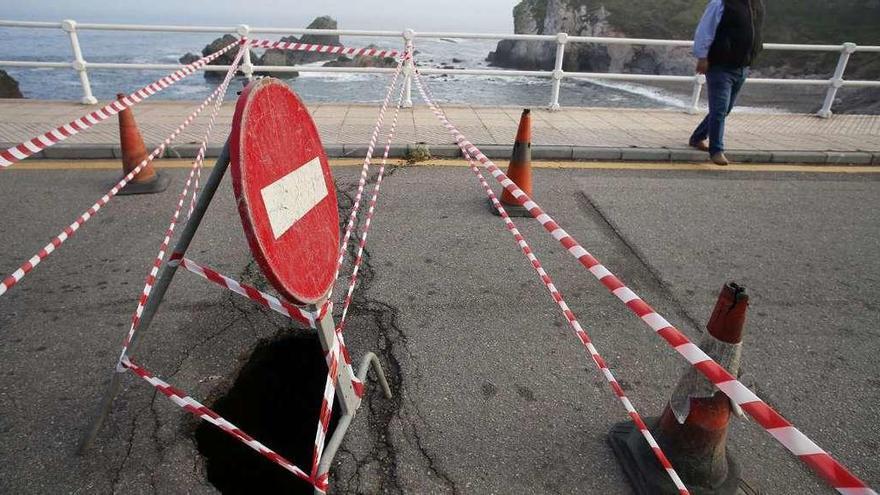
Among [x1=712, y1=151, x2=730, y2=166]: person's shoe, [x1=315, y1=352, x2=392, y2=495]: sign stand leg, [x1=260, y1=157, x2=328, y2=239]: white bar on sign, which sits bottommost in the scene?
[x1=315, y1=352, x2=392, y2=495]: sign stand leg

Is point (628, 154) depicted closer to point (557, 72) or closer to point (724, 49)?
point (724, 49)

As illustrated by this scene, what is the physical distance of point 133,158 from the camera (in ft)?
17.1

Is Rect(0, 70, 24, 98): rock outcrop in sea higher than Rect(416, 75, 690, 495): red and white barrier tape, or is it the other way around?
Rect(416, 75, 690, 495): red and white barrier tape

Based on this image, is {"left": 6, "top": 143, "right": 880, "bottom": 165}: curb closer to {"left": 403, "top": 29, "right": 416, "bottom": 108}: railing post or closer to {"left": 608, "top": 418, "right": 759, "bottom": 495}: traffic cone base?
{"left": 403, "top": 29, "right": 416, "bottom": 108}: railing post

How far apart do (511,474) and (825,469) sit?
1329mm

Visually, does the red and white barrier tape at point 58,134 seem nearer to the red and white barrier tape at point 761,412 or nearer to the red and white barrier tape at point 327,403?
the red and white barrier tape at point 327,403

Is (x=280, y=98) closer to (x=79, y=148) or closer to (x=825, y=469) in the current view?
(x=825, y=469)

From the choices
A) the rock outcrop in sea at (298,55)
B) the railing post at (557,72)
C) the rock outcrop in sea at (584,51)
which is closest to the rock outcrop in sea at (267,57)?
the rock outcrop in sea at (298,55)

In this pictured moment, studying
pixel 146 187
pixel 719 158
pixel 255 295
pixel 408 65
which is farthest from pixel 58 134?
pixel 719 158

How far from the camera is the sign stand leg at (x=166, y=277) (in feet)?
A: 6.49

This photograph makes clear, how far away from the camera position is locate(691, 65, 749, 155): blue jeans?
6277 millimetres

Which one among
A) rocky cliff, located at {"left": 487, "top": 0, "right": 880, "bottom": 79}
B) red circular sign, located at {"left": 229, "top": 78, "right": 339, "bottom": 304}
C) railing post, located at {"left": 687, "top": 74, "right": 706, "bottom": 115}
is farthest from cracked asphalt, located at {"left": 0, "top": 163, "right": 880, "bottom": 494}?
rocky cliff, located at {"left": 487, "top": 0, "right": 880, "bottom": 79}

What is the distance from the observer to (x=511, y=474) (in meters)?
2.24

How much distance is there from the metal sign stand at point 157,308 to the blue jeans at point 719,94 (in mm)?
6047
